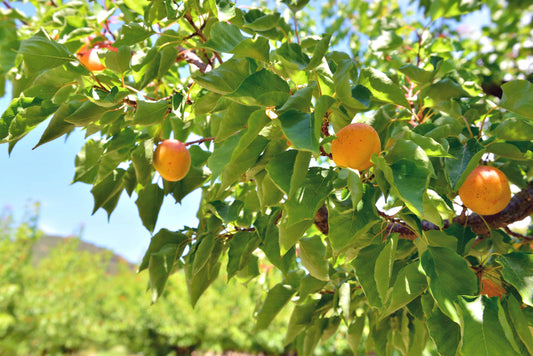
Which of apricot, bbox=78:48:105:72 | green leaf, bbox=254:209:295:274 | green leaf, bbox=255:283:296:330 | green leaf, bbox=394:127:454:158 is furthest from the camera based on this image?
apricot, bbox=78:48:105:72

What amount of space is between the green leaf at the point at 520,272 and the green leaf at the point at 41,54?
842mm

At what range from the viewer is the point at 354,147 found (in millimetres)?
581

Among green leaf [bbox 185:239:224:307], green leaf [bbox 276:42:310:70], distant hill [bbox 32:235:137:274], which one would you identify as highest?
green leaf [bbox 276:42:310:70]

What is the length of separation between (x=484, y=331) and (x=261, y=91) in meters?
0.43

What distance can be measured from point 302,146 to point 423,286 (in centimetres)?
31

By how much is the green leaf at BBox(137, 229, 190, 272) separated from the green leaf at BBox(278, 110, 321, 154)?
52 centimetres

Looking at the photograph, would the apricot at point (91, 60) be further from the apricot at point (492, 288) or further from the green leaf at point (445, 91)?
the apricot at point (492, 288)

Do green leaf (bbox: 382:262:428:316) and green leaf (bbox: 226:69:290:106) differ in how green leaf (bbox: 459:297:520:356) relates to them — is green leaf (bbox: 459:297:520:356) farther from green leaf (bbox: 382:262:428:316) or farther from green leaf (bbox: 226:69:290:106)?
green leaf (bbox: 226:69:290:106)

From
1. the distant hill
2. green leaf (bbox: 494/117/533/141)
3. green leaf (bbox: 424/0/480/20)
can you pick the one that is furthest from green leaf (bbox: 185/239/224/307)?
the distant hill

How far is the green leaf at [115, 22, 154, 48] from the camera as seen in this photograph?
2.65 feet

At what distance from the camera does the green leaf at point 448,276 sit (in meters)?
0.53

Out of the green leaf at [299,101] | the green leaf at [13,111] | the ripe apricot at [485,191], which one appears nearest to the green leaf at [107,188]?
the green leaf at [13,111]

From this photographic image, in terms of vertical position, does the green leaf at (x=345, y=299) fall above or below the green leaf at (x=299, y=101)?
below

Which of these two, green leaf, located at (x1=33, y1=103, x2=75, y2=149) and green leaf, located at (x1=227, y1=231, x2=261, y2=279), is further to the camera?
green leaf, located at (x1=227, y1=231, x2=261, y2=279)
